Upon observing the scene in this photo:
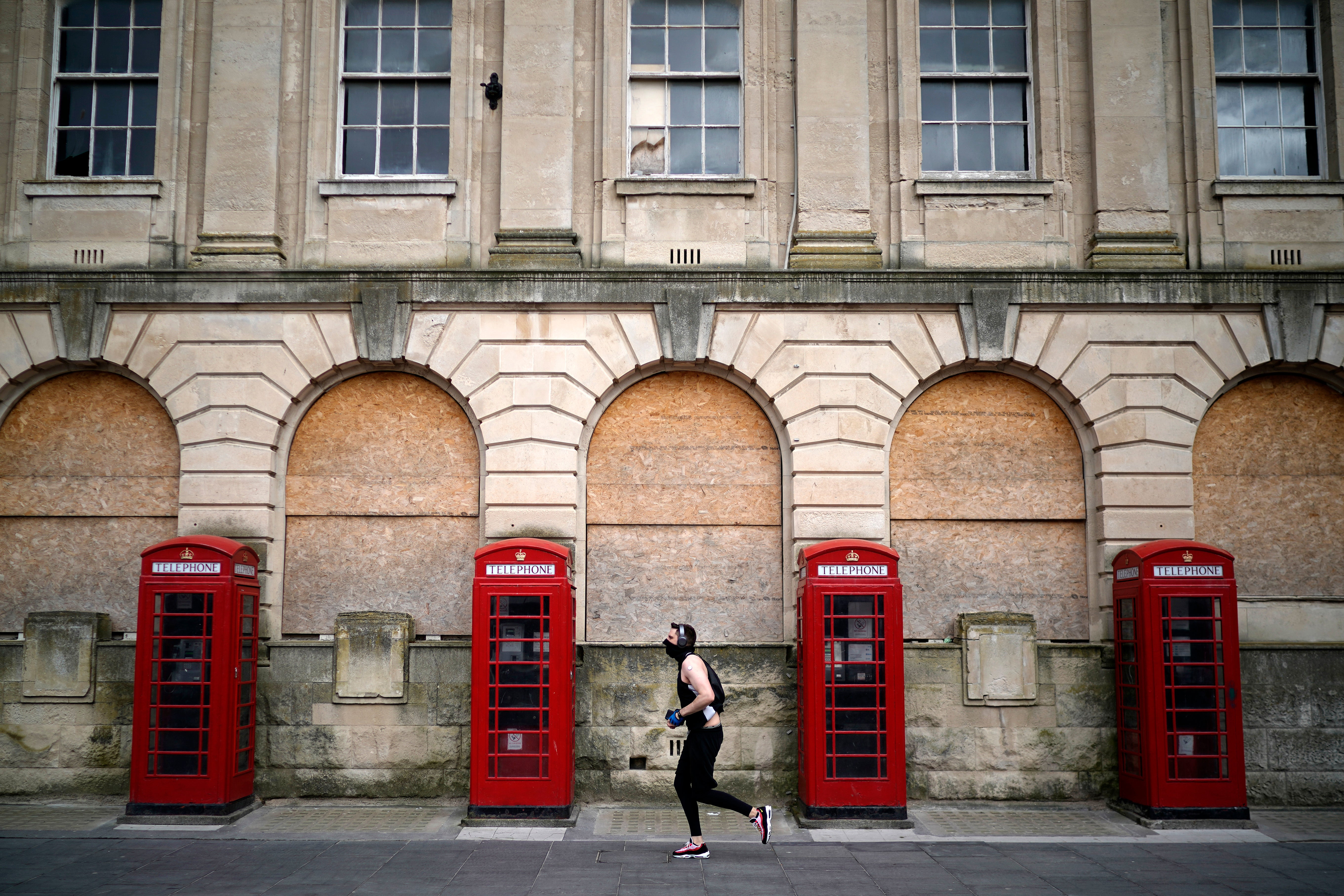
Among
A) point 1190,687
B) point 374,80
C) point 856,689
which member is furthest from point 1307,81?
point 374,80

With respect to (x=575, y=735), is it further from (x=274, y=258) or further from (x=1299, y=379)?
(x=1299, y=379)

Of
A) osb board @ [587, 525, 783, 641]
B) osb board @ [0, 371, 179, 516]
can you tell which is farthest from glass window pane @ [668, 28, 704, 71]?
osb board @ [0, 371, 179, 516]

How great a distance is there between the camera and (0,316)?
A: 41.9 ft

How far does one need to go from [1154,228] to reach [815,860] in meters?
8.29

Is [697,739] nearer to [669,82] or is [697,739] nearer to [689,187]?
[689,187]

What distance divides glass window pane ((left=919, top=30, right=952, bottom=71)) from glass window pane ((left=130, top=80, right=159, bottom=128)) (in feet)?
30.8

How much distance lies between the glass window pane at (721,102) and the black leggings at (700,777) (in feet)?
24.5

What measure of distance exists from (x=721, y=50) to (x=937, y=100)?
2.71 metres

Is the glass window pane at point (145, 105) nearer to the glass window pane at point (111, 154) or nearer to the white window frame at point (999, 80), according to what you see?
the glass window pane at point (111, 154)

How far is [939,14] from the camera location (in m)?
13.5

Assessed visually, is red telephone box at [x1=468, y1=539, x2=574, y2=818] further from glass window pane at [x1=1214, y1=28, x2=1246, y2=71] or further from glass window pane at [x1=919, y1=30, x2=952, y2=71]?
glass window pane at [x1=1214, y1=28, x2=1246, y2=71]

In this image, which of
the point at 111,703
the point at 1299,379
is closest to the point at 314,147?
the point at 111,703

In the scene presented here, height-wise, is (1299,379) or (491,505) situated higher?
(1299,379)

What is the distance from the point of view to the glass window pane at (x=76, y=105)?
1341cm
